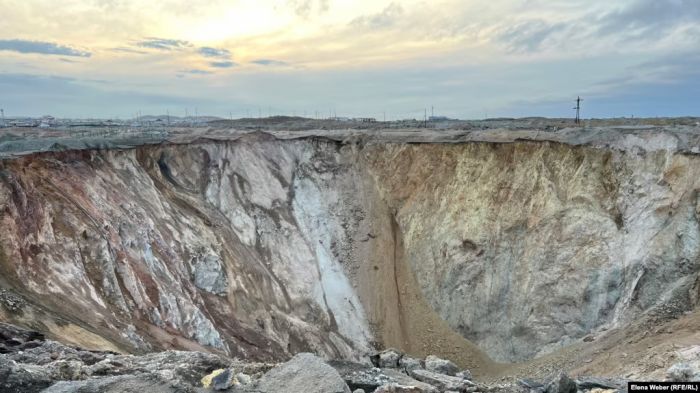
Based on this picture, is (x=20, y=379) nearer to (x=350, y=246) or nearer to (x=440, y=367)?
(x=440, y=367)

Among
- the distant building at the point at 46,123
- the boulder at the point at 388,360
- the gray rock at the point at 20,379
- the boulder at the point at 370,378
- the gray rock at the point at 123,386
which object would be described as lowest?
the boulder at the point at 388,360

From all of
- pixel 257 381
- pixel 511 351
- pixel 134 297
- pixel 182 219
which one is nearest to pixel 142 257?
pixel 134 297

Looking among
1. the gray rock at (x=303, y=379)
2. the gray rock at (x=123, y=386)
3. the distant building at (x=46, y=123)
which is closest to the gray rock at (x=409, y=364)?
the gray rock at (x=303, y=379)

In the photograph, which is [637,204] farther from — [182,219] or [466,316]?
[182,219]

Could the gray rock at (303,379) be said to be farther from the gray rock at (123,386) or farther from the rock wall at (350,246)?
the rock wall at (350,246)

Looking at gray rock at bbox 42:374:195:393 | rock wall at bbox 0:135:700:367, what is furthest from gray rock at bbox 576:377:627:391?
rock wall at bbox 0:135:700:367

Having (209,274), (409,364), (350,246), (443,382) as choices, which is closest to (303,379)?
(443,382)
